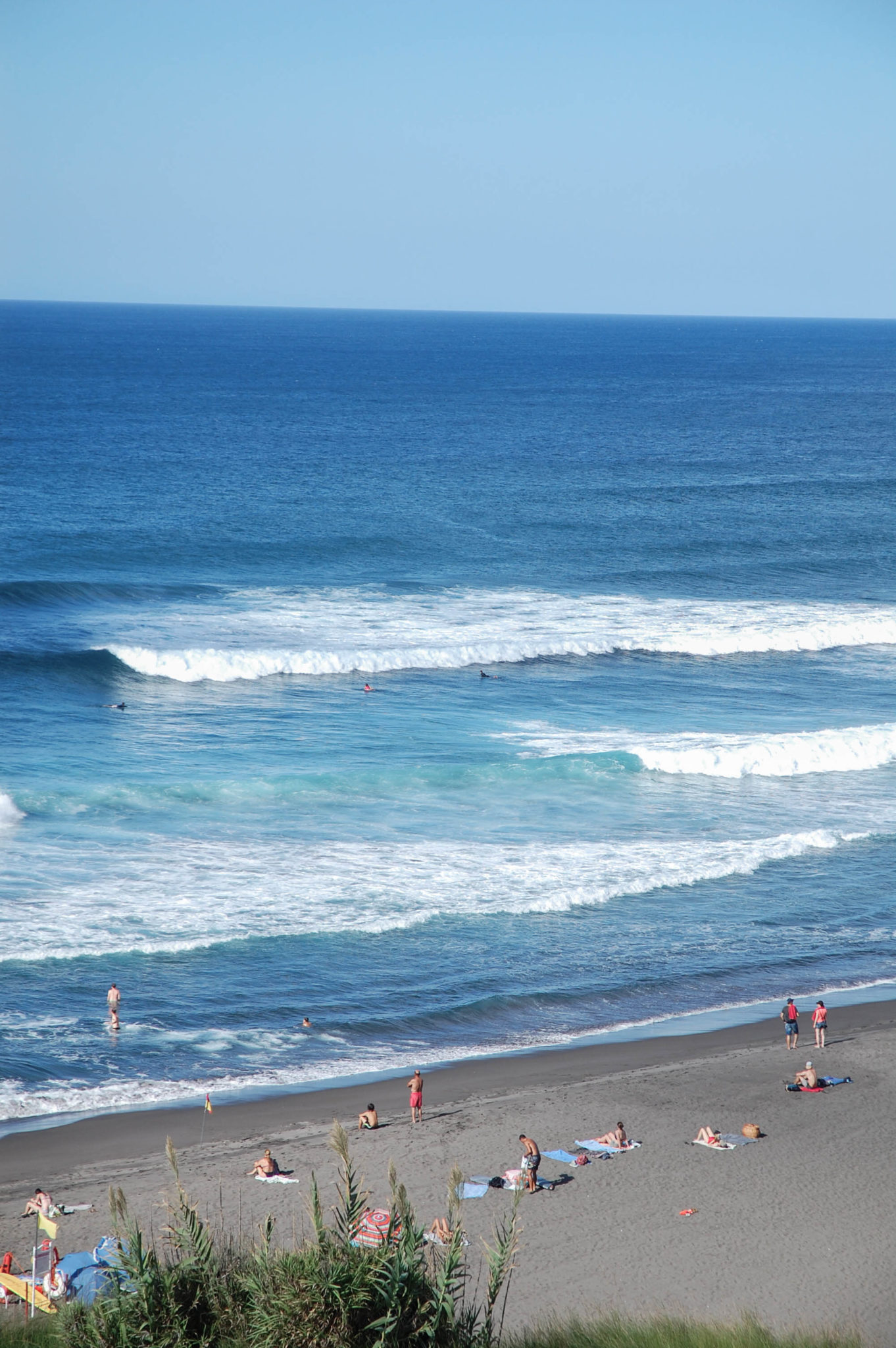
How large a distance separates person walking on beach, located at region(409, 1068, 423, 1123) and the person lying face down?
4.12m

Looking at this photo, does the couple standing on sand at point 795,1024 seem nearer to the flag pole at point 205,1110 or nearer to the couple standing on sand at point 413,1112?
the couple standing on sand at point 413,1112

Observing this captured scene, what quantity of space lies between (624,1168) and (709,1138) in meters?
1.53

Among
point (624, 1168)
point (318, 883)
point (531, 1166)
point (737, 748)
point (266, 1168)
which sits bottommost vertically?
point (624, 1168)

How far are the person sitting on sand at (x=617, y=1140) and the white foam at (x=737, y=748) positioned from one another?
17.4 meters

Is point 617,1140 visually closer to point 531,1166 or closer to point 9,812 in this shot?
point 531,1166

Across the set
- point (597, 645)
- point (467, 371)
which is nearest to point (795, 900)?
point (597, 645)

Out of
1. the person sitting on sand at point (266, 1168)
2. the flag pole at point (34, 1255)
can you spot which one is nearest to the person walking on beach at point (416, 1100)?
the person sitting on sand at point (266, 1168)

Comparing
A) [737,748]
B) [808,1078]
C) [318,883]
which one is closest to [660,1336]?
[808,1078]

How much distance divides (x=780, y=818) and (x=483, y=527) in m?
32.9

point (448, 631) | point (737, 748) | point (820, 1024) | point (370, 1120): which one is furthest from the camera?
point (448, 631)

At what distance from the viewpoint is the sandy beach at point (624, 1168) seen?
14242 mm

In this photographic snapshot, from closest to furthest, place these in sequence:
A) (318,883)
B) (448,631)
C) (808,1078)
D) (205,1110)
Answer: (205,1110), (808,1078), (318,883), (448,631)

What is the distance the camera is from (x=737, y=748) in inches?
1384

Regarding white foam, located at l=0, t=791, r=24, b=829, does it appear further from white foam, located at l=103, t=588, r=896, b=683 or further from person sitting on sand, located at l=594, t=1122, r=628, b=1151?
person sitting on sand, located at l=594, t=1122, r=628, b=1151
